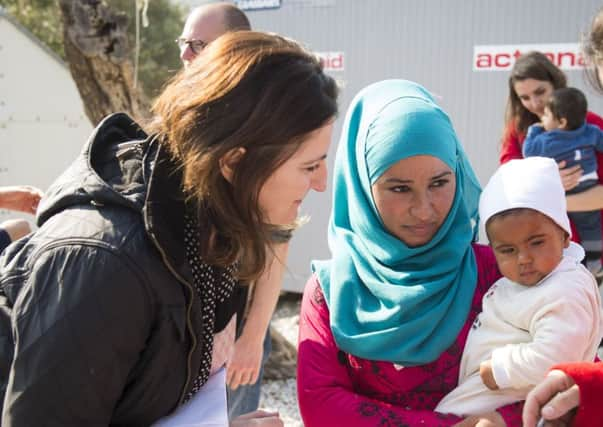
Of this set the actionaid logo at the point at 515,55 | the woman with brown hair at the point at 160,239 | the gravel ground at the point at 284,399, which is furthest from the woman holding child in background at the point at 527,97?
the woman with brown hair at the point at 160,239

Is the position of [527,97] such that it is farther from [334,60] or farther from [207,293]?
[207,293]

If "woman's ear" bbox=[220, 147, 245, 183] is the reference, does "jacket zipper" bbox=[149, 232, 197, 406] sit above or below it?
below

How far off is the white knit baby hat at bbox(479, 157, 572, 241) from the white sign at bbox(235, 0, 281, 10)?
4.30 meters

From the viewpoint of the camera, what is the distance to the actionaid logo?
15.5 feet

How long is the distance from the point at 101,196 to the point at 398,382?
1033 mm

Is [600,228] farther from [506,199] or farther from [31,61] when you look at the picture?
[31,61]

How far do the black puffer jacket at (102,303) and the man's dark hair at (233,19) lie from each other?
157 centimetres

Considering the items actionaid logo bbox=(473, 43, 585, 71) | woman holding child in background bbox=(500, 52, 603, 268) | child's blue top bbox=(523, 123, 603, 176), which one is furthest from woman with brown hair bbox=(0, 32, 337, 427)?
actionaid logo bbox=(473, 43, 585, 71)

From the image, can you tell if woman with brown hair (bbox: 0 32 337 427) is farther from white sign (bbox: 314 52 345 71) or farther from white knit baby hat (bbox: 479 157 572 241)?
white sign (bbox: 314 52 345 71)

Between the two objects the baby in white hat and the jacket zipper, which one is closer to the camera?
the jacket zipper

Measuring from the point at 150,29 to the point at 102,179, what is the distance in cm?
1226

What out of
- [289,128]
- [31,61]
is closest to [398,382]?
[289,128]

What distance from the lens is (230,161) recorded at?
143cm

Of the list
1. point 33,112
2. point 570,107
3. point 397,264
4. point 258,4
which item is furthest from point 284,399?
point 33,112
